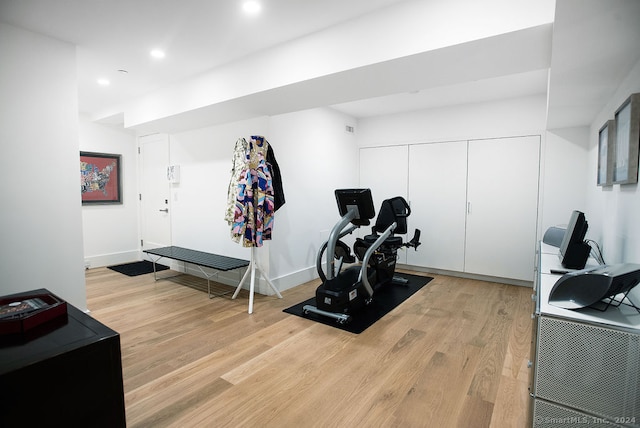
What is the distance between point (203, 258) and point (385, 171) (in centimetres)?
318

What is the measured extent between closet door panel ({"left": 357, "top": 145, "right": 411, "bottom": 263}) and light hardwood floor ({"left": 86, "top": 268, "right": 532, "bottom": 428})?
6.69ft

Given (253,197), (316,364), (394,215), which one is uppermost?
(253,197)

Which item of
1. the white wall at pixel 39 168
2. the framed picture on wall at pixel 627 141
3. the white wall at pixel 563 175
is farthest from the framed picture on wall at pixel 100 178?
the white wall at pixel 563 175

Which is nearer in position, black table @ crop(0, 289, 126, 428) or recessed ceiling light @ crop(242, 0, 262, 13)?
black table @ crop(0, 289, 126, 428)

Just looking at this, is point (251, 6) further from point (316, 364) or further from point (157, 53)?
point (316, 364)

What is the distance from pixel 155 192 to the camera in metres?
5.54

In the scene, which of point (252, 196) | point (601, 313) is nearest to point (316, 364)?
point (601, 313)

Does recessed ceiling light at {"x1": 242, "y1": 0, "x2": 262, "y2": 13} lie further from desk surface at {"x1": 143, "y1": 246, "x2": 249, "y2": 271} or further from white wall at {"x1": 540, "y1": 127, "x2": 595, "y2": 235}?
white wall at {"x1": 540, "y1": 127, "x2": 595, "y2": 235}

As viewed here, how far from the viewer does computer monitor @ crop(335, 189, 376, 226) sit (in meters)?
3.43

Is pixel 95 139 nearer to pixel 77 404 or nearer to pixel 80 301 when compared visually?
pixel 80 301

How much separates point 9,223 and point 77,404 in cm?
242

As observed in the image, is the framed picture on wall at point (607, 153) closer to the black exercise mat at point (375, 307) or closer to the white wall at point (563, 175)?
the white wall at point (563, 175)

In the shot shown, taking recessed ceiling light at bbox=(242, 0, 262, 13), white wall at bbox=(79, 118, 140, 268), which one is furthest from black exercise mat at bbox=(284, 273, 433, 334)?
white wall at bbox=(79, 118, 140, 268)

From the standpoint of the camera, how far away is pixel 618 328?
1.28 meters
